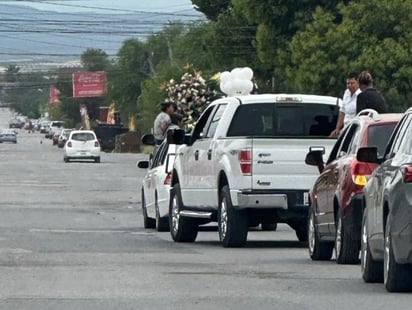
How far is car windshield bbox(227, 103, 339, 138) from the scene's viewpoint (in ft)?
64.7

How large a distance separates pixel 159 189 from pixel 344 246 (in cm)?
832

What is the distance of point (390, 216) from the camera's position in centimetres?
1290

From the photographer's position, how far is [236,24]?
60.1 metres

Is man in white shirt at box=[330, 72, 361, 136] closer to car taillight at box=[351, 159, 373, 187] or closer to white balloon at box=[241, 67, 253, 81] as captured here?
car taillight at box=[351, 159, 373, 187]

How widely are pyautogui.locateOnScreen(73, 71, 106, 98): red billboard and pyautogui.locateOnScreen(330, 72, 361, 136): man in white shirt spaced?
117894 mm

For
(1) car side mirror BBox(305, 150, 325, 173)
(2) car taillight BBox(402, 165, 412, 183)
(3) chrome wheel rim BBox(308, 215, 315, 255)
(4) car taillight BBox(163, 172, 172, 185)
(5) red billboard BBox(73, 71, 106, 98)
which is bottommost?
(5) red billboard BBox(73, 71, 106, 98)

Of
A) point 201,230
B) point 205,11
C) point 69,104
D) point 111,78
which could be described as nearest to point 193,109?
point 201,230

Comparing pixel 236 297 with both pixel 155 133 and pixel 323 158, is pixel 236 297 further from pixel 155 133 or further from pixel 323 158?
pixel 155 133

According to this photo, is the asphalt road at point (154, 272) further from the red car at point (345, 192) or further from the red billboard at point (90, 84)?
the red billboard at point (90, 84)

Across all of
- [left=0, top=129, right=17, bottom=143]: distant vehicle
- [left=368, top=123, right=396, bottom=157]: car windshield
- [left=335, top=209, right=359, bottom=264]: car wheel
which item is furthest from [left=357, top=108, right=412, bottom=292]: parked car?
[left=0, top=129, right=17, bottom=143]: distant vehicle

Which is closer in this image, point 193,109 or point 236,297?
point 236,297

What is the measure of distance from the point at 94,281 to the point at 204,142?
6.24m

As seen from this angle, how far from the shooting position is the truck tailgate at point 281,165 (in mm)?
18891

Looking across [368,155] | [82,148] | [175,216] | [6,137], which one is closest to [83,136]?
[82,148]
